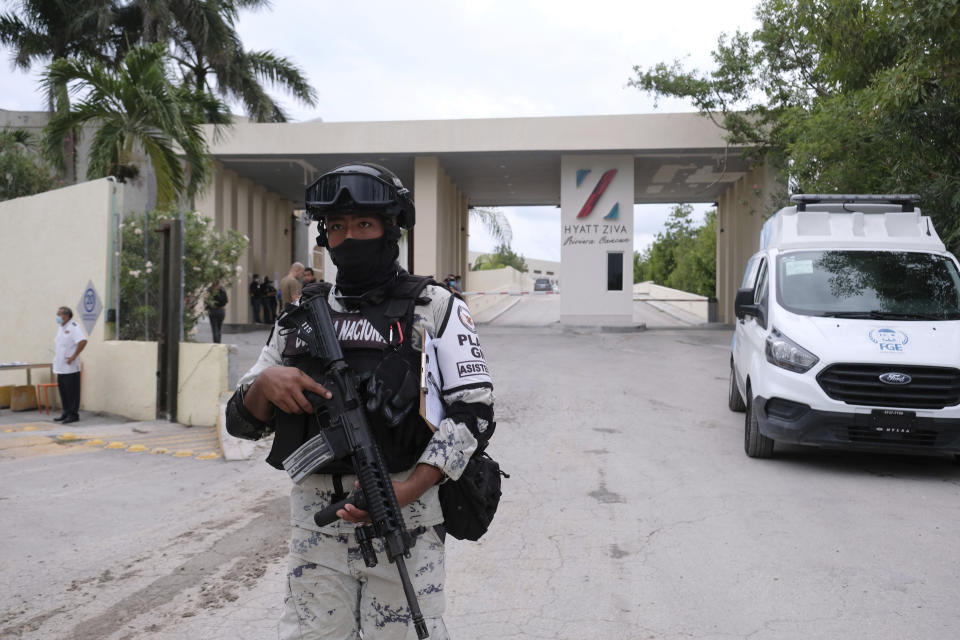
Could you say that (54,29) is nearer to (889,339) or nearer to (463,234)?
(463,234)

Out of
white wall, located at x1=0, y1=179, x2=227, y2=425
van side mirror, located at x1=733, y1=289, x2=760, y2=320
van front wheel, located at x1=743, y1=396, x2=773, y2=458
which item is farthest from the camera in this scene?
white wall, located at x1=0, y1=179, x2=227, y2=425

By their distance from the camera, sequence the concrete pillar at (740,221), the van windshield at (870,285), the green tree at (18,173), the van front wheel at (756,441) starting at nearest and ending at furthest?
the van windshield at (870,285) → the van front wheel at (756,441) → the green tree at (18,173) → the concrete pillar at (740,221)

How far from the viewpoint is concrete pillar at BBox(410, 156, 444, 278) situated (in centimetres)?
2141

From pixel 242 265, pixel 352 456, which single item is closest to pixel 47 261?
pixel 352 456

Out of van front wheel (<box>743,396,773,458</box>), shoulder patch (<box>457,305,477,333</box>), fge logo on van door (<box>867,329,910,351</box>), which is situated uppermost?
shoulder patch (<box>457,305,477,333</box>)

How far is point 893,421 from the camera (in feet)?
20.2

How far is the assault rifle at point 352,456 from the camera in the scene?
198 centimetres

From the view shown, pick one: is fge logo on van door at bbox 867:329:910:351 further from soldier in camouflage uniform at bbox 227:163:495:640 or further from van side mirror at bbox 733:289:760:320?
soldier in camouflage uniform at bbox 227:163:495:640

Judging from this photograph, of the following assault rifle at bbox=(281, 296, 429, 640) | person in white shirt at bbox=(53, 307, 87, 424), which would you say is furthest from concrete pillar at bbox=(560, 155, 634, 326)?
assault rifle at bbox=(281, 296, 429, 640)

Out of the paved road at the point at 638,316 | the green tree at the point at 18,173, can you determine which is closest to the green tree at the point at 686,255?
the paved road at the point at 638,316

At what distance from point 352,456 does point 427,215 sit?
790 inches

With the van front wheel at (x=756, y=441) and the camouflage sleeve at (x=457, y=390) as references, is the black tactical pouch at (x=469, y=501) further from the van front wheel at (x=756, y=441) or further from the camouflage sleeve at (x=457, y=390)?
the van front wheel at (x=756, y=441)

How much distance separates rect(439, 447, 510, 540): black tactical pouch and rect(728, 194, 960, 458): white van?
484cm

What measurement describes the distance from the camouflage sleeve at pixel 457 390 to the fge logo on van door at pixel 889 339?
515cm
